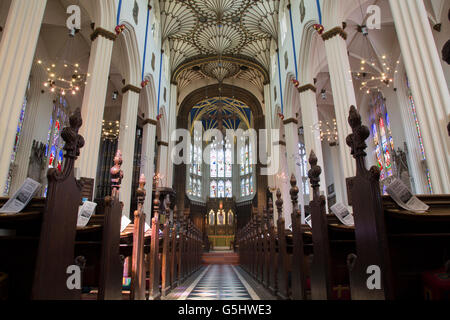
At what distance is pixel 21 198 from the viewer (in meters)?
2.07

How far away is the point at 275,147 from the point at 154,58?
7827 mm

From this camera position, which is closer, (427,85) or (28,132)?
(427,85)

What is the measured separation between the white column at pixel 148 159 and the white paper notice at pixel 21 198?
9926mm

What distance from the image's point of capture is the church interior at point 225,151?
76.4 inches

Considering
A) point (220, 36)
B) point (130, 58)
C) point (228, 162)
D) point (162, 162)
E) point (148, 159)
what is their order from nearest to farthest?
point (130, 58) < point (148, 159) < point (162, 162) < point (220, 36) < point (228, 162)

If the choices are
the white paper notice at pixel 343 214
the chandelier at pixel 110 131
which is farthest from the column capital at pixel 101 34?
the white paper notice at pixel 343 214

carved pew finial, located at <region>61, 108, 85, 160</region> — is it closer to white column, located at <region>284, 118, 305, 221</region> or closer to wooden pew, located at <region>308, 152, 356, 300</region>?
wooden pew, located at <region>308, 152, 356, 300</region>

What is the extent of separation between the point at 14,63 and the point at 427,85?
7.11m

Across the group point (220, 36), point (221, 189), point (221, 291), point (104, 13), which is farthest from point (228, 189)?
point (221, 291)

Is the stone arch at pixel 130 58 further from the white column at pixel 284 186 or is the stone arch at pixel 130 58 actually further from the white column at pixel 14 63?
the white column at pixel 284 186

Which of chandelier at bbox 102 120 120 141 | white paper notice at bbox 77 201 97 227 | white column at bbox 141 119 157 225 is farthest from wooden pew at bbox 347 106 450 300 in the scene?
chandelier at bbox 102 120 120 141

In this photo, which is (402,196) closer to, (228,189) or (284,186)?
(284,186)

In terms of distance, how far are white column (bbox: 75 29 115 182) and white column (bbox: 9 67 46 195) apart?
562 centimetres

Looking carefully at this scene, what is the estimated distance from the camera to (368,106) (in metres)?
14.6
